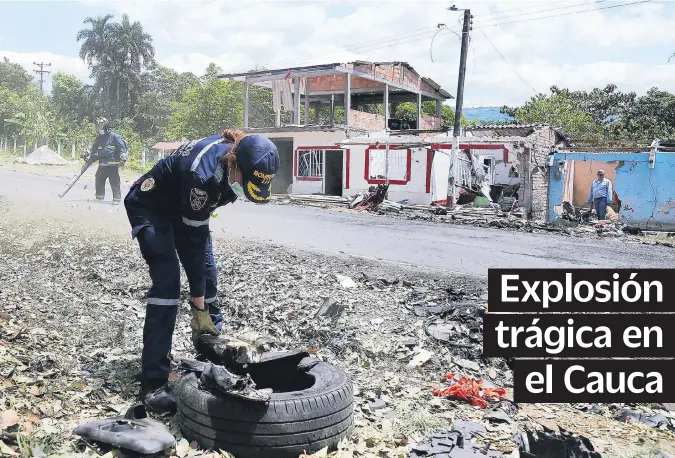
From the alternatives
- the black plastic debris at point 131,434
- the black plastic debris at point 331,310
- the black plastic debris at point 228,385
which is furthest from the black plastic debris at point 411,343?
the black plastic debris at point 131,434

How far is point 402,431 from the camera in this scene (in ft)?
11.0

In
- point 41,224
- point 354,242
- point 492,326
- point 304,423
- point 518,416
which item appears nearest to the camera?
point 304,423

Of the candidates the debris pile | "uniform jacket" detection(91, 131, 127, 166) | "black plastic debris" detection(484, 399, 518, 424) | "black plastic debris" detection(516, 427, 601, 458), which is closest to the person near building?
"uniform jacket" detection(91, 131, 127, 166)

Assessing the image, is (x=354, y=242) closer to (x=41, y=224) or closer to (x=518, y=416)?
(x=41, y=224)

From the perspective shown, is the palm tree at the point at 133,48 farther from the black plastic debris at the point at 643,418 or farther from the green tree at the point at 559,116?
the black plastic debris at the point at 643,418

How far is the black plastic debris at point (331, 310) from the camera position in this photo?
17.6 feet

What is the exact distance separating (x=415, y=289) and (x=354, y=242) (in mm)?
4639

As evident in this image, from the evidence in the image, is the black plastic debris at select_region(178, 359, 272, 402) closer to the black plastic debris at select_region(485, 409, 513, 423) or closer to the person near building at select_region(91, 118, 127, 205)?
the black plastic debris at select_region(485, 409, 513, 423)

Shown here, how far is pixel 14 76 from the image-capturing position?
194ft

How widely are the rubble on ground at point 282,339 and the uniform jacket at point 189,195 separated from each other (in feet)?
2.25

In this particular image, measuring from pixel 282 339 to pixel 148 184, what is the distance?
185 centimetres

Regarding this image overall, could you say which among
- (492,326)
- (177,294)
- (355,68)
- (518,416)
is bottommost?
(518,416)

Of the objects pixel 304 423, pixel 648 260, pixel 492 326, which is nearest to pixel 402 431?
pixel 304 423

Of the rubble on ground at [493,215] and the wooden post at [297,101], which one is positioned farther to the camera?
the wooden post at [297,101]
